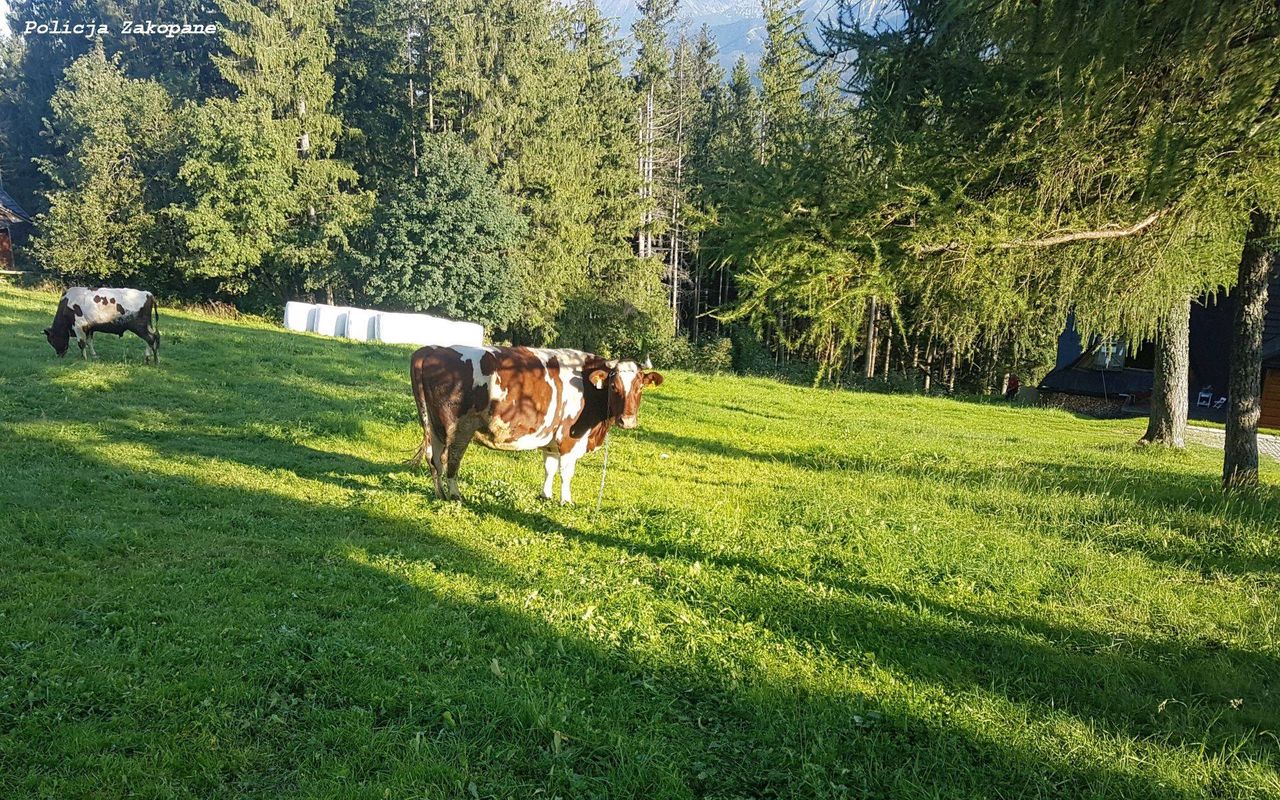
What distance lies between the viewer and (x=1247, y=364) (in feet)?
30.5

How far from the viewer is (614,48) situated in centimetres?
4819

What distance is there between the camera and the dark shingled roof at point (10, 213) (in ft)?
142

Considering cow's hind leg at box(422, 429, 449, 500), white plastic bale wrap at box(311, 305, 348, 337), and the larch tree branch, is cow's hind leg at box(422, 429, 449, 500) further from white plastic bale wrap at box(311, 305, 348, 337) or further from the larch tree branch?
white plastic bale wrap at box(311, 305, 348, 337)

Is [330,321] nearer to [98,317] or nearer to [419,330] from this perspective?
[419,330]

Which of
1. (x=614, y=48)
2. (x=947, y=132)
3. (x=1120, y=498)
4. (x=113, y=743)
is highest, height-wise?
(x=614, y=48)

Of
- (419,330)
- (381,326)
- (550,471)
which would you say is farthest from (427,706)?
(381,326)

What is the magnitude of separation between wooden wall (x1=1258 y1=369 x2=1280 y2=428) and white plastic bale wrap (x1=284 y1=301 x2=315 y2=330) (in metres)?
40.0

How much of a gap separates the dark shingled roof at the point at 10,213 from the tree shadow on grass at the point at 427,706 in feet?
173

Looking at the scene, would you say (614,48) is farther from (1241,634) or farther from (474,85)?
(1241,634)

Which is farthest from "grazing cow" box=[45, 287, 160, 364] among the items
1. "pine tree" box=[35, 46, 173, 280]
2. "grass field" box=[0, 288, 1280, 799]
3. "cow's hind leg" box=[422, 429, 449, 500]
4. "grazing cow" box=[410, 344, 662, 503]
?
"pine tree" box=[35, 46, 173, 280]

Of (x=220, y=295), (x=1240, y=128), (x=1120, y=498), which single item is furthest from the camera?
(x=220, y=295)

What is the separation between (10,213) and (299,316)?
28318mm

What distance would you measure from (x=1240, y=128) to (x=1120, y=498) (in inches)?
198

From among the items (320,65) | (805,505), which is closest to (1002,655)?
(805,505)
